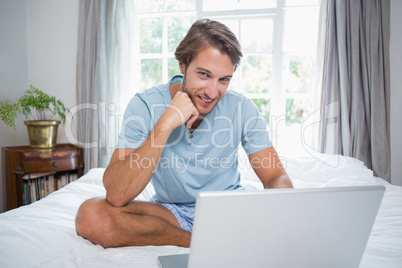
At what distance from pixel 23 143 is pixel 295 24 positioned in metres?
2.76

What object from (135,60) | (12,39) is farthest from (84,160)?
(12,39)

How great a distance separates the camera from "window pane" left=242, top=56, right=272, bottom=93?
2984 millimetres

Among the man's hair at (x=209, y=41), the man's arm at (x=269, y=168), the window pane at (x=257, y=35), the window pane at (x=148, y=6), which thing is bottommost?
the man's arm at (x=269, y=168)

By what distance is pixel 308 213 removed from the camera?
25.1 inches

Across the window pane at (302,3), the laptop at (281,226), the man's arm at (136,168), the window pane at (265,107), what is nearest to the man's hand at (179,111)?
the man's arm at (136,168)

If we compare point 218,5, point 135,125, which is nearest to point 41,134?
point 135,125

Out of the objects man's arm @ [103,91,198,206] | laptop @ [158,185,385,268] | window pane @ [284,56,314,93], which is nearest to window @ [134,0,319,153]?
window pane @ [284,56,314,93]

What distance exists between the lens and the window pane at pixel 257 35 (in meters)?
2.93

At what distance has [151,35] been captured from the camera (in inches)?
125

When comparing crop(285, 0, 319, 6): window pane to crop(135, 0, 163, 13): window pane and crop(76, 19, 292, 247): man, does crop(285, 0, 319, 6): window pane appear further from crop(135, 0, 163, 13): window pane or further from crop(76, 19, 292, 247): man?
crop(76, 19, 292, 247): man

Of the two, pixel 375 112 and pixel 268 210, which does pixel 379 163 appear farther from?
pixel 268 210

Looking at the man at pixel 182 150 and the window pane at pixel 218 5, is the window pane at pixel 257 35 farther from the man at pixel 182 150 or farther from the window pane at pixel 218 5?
the man at pixel 182 150

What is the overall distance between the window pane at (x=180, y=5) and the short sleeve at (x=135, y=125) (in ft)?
6.52

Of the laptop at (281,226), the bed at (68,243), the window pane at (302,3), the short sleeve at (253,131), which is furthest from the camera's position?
the window pane at (302,3)
